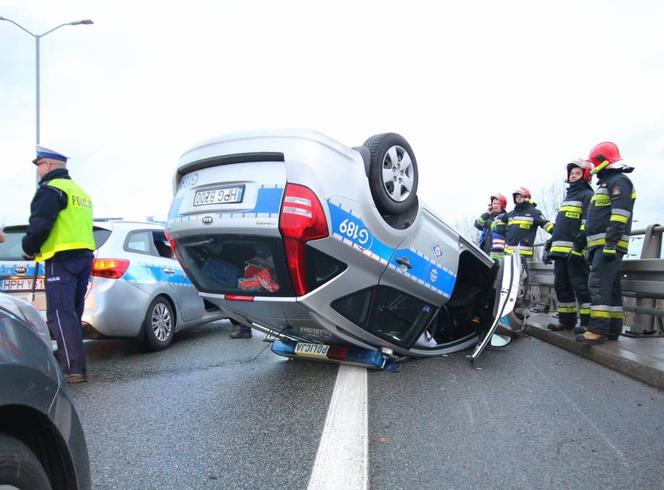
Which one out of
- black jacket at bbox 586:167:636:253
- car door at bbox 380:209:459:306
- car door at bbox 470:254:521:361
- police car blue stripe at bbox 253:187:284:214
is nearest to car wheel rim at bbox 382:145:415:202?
car door at bbox 380:209:459:306

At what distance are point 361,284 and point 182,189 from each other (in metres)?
1.49

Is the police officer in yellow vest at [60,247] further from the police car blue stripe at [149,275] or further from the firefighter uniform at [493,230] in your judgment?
the firefighter uniform at [493,230]

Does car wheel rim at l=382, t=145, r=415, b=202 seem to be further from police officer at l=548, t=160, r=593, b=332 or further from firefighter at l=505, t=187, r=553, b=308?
firefighter at l=505, t=187, r=553, b=308

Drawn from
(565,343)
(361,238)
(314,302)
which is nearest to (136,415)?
(314,302)

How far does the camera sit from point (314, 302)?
3.21 m

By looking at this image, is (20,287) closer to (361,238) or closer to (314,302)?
(314,302)

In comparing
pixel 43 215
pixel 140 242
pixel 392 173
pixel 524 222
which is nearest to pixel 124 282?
pixel 140 242

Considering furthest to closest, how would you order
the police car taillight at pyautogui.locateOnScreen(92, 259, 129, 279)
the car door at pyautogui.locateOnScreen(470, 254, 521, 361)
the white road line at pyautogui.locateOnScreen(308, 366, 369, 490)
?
the police car taillight at pyautogui.locateOnScreen(92, 259, 129, 279)
the car door at pyautogui.locateOnScreen(470, 254, 521, 361)
the white road line at pyautogui.locateOnScreen(308, 366, 369, 490)

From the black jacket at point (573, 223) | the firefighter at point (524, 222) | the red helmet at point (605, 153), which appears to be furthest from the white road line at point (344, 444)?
the firefighter at point (524, 222)

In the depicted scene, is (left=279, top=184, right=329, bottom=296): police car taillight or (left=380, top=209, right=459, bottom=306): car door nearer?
(left=279, top=184, right=329, bottom=296): police car taillight

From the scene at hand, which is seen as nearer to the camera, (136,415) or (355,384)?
(136,415)

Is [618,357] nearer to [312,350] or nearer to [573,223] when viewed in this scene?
[573,223]

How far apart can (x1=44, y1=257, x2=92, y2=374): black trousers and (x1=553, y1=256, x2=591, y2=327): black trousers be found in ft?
16.6

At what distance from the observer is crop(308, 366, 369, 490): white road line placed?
2078 mm
